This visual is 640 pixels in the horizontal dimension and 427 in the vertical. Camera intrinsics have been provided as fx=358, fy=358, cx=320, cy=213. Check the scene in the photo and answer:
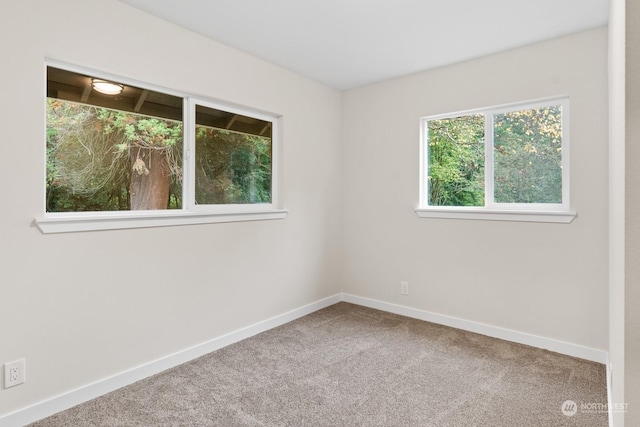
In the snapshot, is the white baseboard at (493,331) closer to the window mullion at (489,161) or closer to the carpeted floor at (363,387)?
the carpeted floor at (363,387)

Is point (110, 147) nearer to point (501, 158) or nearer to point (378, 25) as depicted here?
point (378, 25)

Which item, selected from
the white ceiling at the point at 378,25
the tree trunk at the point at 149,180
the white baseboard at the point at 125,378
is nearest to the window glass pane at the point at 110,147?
the tree trunk at the point at 149,180

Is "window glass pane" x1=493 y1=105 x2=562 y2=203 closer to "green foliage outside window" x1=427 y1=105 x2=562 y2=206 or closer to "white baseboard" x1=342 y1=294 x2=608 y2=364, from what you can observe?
"green foliage outside window" x1=427 y1=105 x2=562 y2=206

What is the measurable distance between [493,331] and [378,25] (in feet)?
8.64

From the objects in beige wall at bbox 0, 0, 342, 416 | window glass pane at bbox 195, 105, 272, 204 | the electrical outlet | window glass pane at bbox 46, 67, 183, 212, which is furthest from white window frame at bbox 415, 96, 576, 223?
the electrical outlet

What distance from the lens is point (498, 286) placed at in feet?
9.96

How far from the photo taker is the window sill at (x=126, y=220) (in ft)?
6.56

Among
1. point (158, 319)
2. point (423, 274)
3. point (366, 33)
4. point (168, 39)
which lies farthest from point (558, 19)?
point (158, 319)

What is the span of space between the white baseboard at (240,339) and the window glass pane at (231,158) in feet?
3.71

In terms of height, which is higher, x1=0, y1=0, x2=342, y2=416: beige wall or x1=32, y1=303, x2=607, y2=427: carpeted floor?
x1=0, y1=0, x2=342, y2=416: beige wall

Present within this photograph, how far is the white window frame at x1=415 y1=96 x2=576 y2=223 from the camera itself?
107 inches

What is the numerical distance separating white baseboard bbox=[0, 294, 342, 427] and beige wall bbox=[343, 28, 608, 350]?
1.33m
